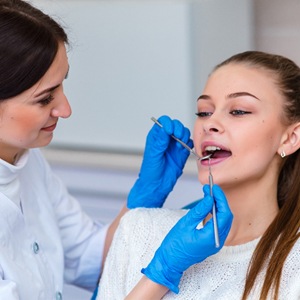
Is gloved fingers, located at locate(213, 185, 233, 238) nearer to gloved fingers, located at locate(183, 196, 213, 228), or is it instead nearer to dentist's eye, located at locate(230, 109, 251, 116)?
gloved fingers, located at locate(183, 196, 213, 228)

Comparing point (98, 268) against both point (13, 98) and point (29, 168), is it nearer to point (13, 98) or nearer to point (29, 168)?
point (29, 168)

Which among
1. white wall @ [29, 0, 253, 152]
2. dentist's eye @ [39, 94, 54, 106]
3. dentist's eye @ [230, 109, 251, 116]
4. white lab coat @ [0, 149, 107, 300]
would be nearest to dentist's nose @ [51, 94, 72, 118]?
dentist's eye @ [39, 94, 54, 106]

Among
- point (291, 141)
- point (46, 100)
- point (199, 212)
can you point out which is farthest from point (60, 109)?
point (291, 141)

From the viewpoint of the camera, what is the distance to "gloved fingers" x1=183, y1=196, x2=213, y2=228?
1.60 m

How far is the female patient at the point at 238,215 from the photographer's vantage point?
1.64 metres

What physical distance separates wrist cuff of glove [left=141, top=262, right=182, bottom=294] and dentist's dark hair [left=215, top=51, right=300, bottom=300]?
15 centimetres

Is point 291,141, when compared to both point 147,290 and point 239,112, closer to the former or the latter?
point 239,112

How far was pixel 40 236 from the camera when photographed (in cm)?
199

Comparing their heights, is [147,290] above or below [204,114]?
below

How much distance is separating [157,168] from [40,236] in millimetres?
349

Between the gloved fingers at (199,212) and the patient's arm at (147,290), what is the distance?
15 centimetres

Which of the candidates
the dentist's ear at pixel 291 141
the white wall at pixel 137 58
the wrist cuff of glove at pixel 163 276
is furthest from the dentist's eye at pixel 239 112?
the white wall at pixel 137 58

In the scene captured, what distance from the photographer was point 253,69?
180cm

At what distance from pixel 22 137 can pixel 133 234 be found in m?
0.35
